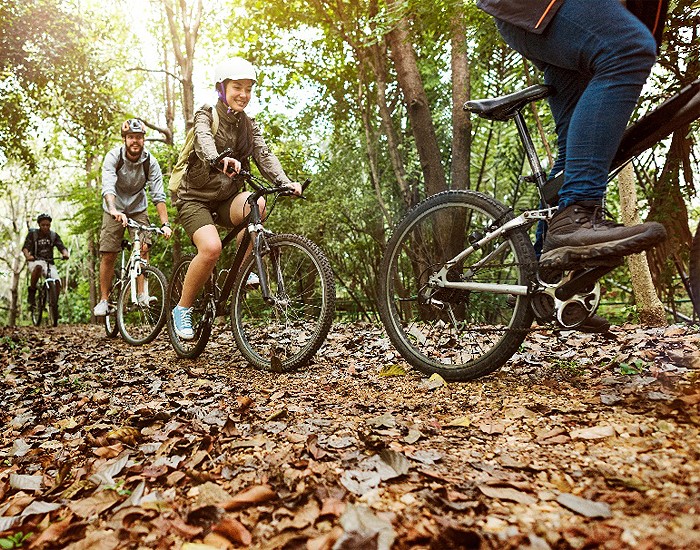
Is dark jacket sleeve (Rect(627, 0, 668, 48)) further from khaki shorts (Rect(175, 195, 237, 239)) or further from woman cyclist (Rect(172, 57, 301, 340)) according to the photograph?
khaki shorts (Rect(175, 195, 237, 239))

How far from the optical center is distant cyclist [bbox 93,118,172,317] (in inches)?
213

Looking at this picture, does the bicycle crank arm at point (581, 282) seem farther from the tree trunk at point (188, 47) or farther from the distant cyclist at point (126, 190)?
the tree trunk at point (188, 47)

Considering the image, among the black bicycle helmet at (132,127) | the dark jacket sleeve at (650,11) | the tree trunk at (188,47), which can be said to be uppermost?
the tree trunk at (188,47)

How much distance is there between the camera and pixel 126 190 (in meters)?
5.74

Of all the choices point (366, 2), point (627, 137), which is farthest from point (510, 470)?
point (366, 2)

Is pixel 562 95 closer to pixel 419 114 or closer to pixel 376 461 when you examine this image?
pixel 376 461

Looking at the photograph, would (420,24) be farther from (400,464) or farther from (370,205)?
(400,464)

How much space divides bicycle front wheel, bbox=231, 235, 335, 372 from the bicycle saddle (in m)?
1.30

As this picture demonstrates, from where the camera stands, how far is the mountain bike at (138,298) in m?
5.34

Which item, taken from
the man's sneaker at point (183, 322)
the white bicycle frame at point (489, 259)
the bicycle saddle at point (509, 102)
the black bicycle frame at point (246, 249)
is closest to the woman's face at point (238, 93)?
the black bicycle frame at point (246, 249)

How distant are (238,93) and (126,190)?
2.78 m

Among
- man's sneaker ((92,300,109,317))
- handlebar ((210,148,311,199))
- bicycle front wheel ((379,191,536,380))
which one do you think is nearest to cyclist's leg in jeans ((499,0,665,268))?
bicycle front wheel ((379,191,536,380))

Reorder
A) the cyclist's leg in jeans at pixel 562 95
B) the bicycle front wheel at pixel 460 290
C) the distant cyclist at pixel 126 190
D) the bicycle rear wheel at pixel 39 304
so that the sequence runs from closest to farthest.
Result: the cyclist's leg in jeans at pixel 562 95 → the bicycle front wheel at pixel 460 290 → the distant cyclist at pixel 126 190 → the bicycle rear wheel at pixel 39 304

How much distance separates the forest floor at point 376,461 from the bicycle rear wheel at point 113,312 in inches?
134
